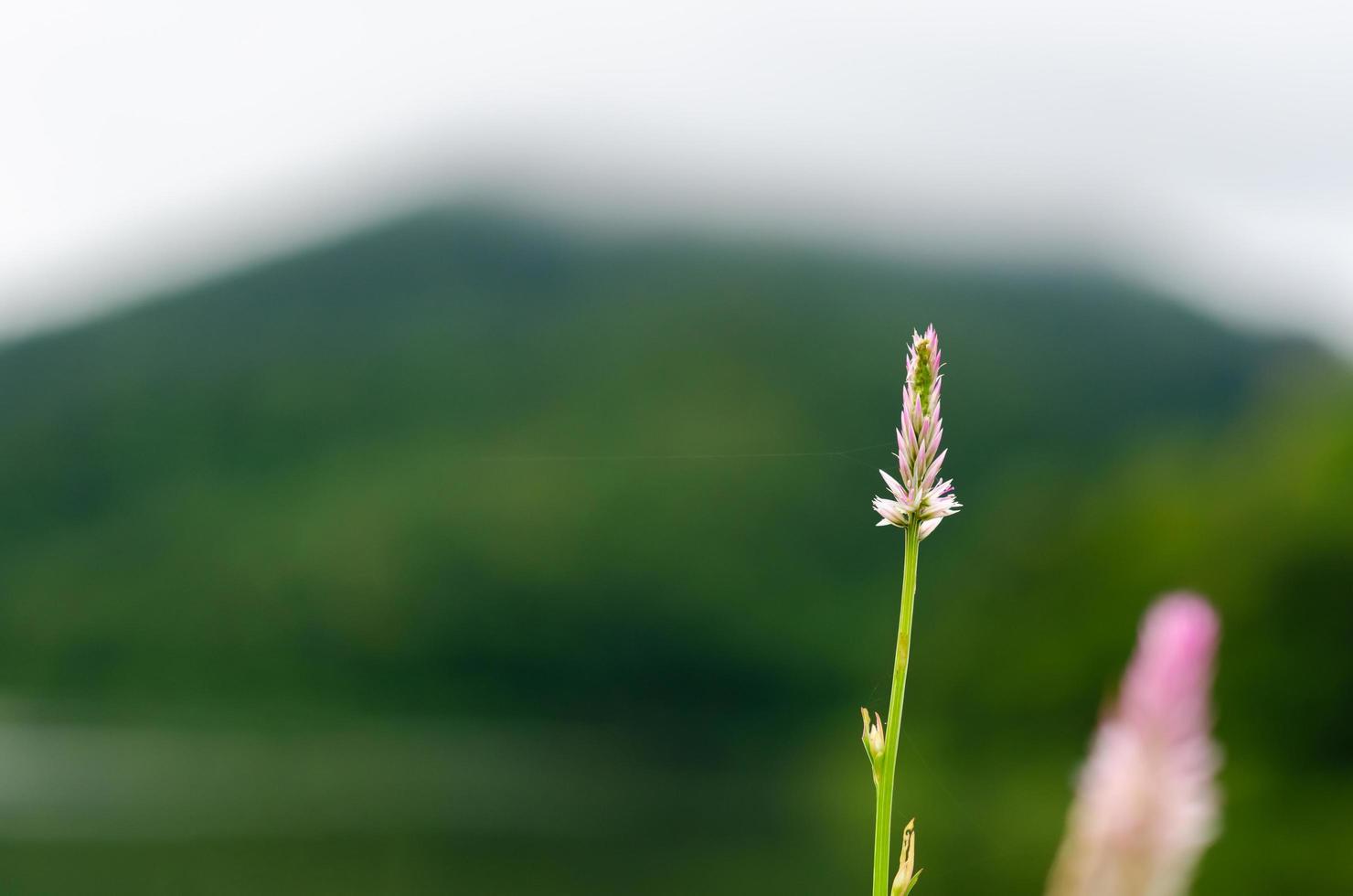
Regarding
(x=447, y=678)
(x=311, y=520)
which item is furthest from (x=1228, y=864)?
(x=311, y=520)

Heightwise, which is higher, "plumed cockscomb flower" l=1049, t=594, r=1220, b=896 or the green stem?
the green stem

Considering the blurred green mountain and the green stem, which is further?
the blurred green mountain

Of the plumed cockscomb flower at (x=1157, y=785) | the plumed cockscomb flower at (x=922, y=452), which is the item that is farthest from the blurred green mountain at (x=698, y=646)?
the plumed cockscomb flower at (x=1157, y=785)

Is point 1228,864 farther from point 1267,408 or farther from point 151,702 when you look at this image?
point 151,702

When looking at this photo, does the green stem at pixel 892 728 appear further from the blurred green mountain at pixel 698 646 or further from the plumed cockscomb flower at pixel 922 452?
the blurred green mountain at pixel 698 646

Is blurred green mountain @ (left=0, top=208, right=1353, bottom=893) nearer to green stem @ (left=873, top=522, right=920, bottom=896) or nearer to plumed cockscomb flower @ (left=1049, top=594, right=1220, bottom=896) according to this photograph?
green stem @ (left=873, top=522, right=920, bottom=896)

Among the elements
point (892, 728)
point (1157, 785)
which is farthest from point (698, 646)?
point (1157, 785)

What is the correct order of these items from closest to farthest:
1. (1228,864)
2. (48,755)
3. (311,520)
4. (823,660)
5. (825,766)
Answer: (1228,864), (825,766), (48,755), (823,660), (311,520)

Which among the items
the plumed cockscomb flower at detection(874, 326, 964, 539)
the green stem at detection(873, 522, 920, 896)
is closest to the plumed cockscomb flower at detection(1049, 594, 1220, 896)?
the green stem at detection(873, 522, 920, 896)
